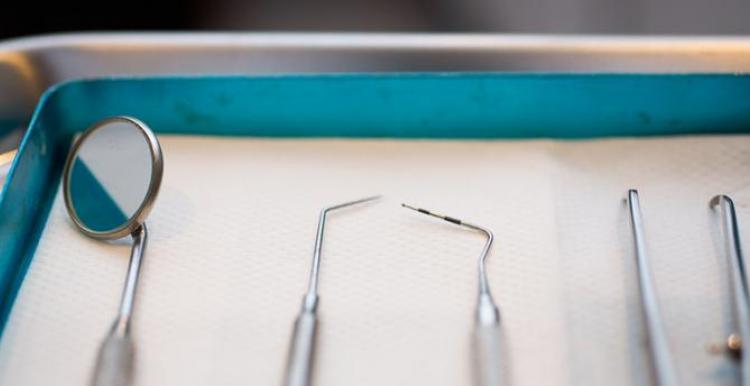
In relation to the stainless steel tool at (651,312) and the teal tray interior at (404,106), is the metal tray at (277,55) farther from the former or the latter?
the stainless steel tool at (651,312)

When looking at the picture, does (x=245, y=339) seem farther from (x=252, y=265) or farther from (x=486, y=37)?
(x=486, y=37)

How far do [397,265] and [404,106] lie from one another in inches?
6.0

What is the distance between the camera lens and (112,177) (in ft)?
2.16

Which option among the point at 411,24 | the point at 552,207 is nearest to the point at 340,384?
the point at 552,207

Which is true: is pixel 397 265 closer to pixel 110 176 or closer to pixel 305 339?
pixel 305 339

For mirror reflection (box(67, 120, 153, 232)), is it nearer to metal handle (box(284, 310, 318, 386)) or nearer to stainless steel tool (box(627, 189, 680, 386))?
metal handle (box(284, 310, 318, 386))

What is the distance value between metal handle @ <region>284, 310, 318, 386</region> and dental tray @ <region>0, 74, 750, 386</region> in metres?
0.01

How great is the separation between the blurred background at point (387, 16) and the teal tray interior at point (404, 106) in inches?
13.0

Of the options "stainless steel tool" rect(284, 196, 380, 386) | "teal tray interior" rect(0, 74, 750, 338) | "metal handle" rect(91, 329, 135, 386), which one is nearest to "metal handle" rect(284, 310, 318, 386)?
"stainless steel tool" rect(284, 196, 380, 386)

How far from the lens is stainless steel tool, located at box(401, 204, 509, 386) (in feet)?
1.75

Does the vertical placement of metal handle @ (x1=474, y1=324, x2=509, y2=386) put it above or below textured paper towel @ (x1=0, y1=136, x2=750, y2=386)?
below

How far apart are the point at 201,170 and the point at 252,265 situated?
0.12 metres

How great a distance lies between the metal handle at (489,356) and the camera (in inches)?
20.9

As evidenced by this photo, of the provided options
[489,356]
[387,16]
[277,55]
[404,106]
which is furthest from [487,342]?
[387,16]
